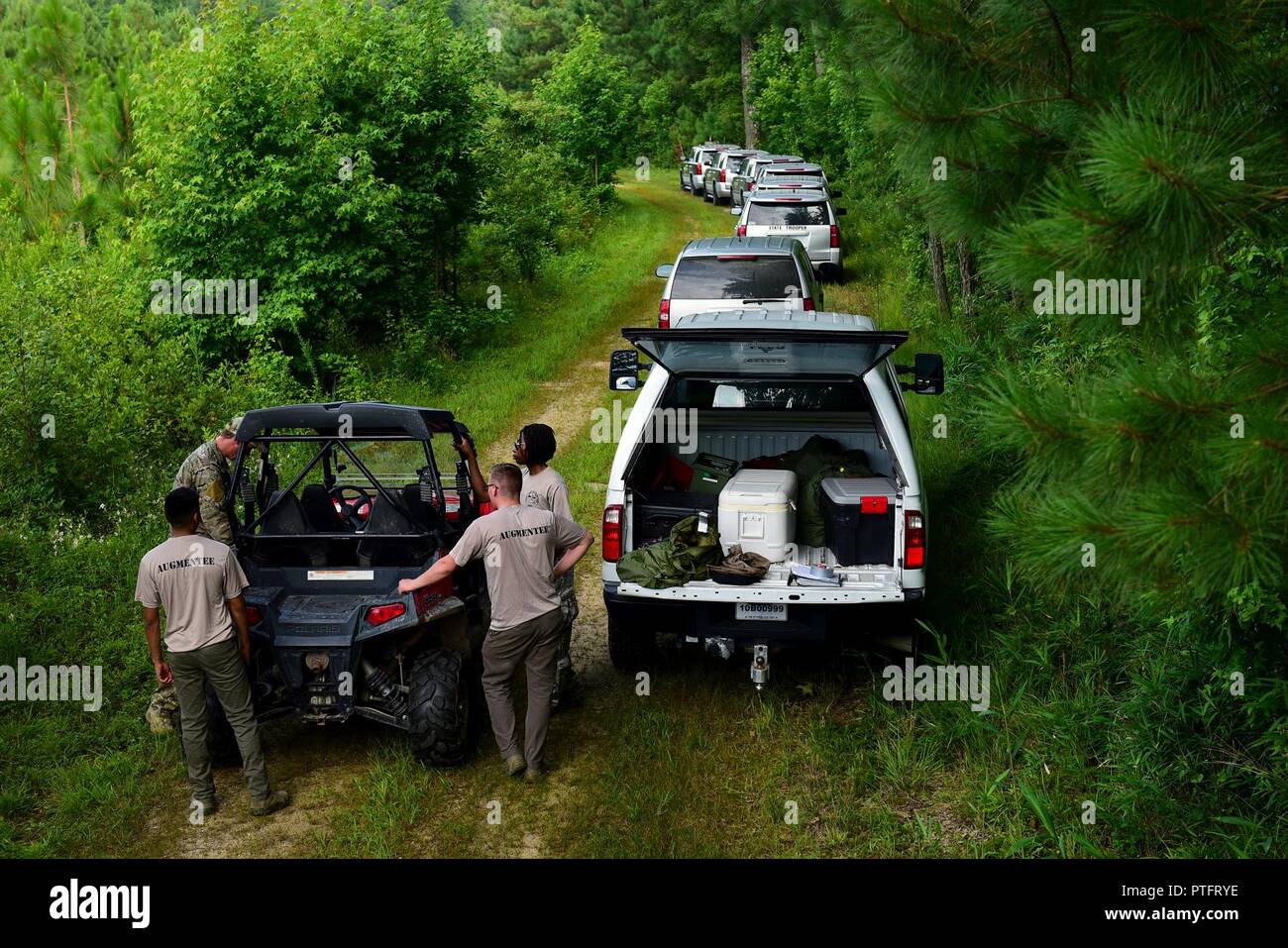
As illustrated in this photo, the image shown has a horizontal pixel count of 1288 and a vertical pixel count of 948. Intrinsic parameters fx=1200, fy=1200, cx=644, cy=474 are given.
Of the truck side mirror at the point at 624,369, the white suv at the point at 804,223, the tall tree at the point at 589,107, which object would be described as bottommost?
the truck side mirror at the point at 624,369

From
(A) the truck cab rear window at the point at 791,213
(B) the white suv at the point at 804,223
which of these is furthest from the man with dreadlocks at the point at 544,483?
(A) the truck cab rear window at the point at 791,213

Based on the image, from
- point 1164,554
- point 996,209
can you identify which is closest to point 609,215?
point 996,209

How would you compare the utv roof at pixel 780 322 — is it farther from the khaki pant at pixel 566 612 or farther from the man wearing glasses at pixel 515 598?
the khaki pant at pixel 566 612

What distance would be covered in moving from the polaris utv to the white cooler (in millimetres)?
1629

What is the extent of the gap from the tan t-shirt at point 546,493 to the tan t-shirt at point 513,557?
49 centimetres

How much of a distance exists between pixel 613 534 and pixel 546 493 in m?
0.46

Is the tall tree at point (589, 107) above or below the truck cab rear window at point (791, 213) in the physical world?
above

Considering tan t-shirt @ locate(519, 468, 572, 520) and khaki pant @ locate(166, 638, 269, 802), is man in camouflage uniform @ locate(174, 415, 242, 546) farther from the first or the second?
tan t-shirt @ locate(519, 468, 572, 520)

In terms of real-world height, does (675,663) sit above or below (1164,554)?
below

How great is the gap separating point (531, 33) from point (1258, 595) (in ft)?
201

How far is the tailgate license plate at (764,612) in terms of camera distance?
269 inches

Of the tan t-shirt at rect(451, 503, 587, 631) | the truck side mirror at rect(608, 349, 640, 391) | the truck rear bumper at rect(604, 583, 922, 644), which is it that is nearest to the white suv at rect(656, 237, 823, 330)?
the truck side mirror at rect(608, 349, 640, 391)

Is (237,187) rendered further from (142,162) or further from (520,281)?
(520,281)

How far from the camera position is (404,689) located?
21.8 feet
